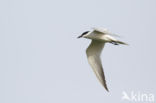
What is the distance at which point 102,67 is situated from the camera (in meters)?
15.8

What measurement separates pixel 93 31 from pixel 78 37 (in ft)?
2.13

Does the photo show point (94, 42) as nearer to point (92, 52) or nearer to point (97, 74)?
point (92, 52)

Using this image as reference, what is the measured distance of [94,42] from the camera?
16828 mm

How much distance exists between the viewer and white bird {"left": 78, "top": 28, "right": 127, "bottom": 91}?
1532 cm

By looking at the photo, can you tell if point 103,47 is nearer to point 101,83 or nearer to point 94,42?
point 94,42

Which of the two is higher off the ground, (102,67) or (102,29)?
(102,29)

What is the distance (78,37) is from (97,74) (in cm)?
170

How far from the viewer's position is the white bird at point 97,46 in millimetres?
15323

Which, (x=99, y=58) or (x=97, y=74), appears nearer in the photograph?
(x=97, y=74)

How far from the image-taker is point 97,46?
659 inches

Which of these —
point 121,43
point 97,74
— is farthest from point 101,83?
point 121,43

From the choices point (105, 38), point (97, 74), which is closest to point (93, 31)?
point (105, 38)

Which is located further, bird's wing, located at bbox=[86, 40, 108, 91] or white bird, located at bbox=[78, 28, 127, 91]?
bird's wing, located at bbox=[86, 40, 108, 91]

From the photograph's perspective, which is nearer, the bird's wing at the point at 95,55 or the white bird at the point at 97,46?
the white bird at the point at 97,46
